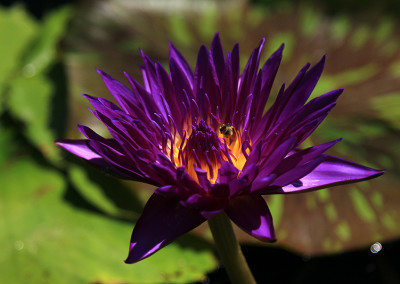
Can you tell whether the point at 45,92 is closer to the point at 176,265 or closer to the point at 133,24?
the point at 133,24

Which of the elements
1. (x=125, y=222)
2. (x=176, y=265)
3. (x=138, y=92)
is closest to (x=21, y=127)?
(x=125, y=222)

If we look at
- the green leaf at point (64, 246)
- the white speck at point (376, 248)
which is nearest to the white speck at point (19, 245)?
the green leaf at point (64, 246)

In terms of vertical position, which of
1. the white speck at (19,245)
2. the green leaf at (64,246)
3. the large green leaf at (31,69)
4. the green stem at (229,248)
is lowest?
the white speck at (19,245)

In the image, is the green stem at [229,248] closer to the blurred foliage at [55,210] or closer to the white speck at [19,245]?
the blurred foliage at [55,210]

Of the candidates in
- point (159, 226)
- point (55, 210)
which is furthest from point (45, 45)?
point (159, 226)

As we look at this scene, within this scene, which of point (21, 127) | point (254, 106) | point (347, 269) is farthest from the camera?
point (21, 127)

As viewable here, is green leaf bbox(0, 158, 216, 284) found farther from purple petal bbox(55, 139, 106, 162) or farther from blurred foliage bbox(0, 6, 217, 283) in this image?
purple petal bbox(55, 139, 106, 162)
